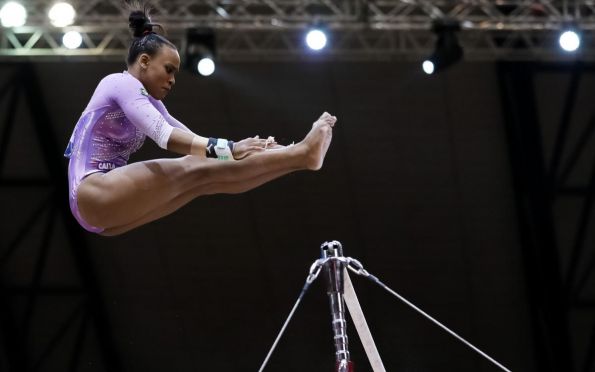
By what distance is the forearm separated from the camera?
3.78 metres

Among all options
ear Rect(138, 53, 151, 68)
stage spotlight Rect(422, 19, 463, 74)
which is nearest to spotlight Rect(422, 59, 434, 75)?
stage spotlight Rect(422, 19, 463, 74)

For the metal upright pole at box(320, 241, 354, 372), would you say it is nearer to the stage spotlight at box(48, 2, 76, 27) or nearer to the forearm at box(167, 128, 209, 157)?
the forearm at box(167, 128, 209, 157)

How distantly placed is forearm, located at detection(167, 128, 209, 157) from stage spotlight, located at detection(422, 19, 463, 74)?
4.70 metres

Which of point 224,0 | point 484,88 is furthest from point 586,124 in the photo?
point 224,0

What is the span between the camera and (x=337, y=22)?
827cm

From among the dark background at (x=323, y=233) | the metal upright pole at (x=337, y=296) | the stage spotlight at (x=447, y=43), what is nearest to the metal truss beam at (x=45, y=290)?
the dark background at (x=323, y=233)

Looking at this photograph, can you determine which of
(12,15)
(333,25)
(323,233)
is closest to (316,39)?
(333,25)

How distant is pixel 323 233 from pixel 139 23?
6.84 m

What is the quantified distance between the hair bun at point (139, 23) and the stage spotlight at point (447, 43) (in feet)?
14.4

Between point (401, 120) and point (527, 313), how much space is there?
9.01 feet

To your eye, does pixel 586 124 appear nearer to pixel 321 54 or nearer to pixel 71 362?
pixel 321 54

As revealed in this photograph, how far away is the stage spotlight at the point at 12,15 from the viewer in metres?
7.94

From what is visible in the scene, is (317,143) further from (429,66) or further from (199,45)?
(429,66)

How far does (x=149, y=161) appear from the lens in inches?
158
